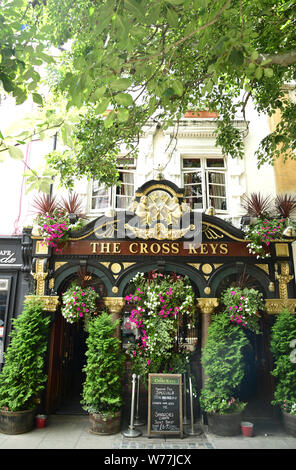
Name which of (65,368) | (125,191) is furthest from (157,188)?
(65,368)

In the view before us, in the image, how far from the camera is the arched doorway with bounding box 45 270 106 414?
8.16 m

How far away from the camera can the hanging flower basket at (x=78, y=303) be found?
7.85 meters

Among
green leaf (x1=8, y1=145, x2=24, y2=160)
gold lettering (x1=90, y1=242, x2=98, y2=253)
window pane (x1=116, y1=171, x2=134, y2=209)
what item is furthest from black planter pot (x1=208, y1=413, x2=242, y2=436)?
green leaf (x1=8, y1=145, x2=24, y2=160)

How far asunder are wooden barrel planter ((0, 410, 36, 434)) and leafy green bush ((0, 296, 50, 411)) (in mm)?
110

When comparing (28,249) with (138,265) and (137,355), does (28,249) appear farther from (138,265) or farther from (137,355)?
(137,355)

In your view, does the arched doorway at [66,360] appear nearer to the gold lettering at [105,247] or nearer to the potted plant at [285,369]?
the gold lettering at [105,247]

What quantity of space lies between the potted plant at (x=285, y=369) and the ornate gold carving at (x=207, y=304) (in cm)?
137

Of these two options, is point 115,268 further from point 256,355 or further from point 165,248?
point 256,355

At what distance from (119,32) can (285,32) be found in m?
3.99

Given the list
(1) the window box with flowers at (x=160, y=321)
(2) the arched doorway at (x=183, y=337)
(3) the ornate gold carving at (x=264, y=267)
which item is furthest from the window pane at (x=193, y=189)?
(1) the window box with flowers at (x=160, y=321)

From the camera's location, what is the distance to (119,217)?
8.55m

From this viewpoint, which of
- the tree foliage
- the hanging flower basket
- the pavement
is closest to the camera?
the tree foliage

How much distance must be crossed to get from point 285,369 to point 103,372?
3.78m

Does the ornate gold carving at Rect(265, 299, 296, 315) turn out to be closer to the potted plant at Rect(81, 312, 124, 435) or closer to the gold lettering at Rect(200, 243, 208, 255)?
the gold lettering at Rect(200, 243, 208, 255)
